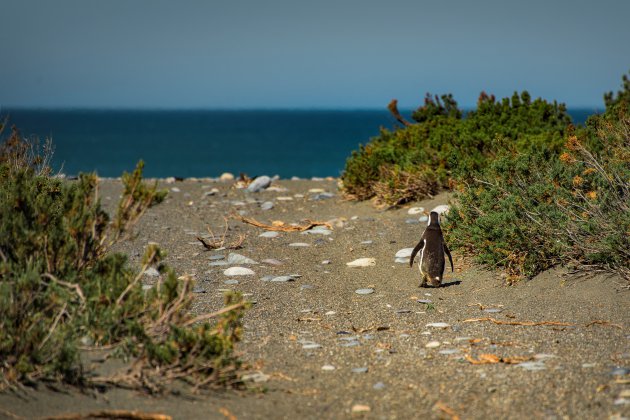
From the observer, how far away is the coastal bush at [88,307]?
14.3 ft

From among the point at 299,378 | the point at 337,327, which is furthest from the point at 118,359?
the point at 337,327

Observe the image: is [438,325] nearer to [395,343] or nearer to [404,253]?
[395,343]

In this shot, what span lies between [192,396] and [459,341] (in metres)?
2.33

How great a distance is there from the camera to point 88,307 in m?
4.64

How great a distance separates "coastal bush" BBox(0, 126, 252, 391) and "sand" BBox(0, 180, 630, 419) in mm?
Result: 170

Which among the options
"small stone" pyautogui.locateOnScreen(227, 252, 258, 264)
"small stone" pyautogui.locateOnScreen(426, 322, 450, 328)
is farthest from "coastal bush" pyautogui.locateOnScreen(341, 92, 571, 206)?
"small stone" pyautogui.locateOnScreen(426, 322, 450, 328)

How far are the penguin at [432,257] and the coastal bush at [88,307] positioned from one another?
324cm

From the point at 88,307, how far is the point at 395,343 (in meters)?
2.40

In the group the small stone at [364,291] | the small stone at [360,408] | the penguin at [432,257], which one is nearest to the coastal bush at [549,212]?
the penguin at [432,257]

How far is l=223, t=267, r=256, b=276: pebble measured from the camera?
866cm

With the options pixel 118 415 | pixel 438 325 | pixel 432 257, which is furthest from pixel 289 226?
pixel 118 415

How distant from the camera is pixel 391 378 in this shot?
5.02 m

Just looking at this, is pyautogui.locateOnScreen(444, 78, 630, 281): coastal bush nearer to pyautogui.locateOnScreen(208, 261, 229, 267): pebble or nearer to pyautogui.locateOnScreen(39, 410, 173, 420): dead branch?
pyautogui.locateOnScreen(208, 261, 229, 267): pebble

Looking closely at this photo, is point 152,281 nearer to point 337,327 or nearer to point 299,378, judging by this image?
point 337,327
